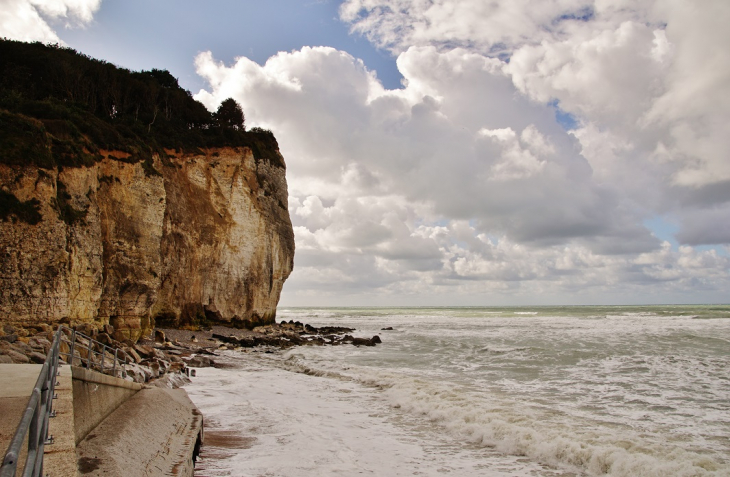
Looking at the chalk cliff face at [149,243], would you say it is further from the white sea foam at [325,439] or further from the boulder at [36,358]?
the white sea foam at [325,439]

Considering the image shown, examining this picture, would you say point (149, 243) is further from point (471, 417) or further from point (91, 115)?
point (471, 417)

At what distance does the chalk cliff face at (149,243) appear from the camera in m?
14.1

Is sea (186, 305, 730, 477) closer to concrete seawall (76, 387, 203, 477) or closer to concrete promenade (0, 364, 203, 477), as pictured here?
concrete seawall (76, 387, 203, 477)

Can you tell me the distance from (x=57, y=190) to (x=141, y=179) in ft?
17.8

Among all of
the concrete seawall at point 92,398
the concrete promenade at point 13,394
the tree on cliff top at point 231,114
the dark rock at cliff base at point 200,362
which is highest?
the tree on cliff top at point 231,114

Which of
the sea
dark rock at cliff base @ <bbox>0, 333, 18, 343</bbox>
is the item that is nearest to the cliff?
dark rock at cliff base @ <bbox>0, 333, 18, 343</bbox>

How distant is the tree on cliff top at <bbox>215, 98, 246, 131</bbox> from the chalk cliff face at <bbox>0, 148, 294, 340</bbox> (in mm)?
6370

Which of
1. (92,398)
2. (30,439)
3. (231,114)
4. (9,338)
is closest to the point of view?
(30,439)

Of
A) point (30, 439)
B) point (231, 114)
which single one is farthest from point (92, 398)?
point (231, 114)

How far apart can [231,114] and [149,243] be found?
20.1 metres

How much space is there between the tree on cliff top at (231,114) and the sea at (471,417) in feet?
82.3

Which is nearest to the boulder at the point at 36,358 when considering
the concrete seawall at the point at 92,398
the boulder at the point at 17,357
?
the boulder at the point at 17,357

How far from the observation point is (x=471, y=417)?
945cm

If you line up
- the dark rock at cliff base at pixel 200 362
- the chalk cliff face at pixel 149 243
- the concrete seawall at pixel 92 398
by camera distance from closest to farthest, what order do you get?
the concrete seawall at pixel 92 398 < the chalk cliff face at pixel 149 243 < the dark rock at cliff base at pixel 200 362
